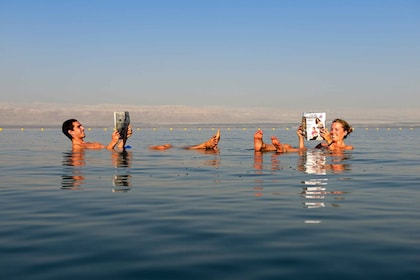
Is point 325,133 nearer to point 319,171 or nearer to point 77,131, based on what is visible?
point 319,171

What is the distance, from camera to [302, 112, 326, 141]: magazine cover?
22.0 m

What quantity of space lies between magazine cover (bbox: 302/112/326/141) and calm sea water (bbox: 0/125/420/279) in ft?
23.6

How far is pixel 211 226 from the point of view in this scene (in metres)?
7.70

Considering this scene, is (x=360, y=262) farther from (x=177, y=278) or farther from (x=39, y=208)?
(x=39, y=208)

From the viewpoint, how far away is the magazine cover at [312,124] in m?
22.0

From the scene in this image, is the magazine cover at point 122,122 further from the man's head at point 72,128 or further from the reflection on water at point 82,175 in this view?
the man's head at point 72,128

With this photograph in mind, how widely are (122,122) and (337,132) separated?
8856 mm

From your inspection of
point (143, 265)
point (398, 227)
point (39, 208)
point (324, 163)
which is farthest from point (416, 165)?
point (143, 265)

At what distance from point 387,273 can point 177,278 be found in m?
2.08

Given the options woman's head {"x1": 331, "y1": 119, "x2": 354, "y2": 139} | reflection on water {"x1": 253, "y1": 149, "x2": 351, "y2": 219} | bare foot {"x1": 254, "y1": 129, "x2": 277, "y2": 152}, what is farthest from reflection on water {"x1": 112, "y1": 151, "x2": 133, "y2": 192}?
woman's head {"x1": 331, "y1": 119, "x2": 354, "y2": 139}

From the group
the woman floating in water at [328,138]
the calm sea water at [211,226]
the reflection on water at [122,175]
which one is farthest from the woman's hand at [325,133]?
the reflection on water at [122,175]

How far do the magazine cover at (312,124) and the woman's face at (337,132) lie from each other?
0.58 meters

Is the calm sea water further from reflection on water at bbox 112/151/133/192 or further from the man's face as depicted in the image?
the man's face

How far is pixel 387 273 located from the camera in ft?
17.6
